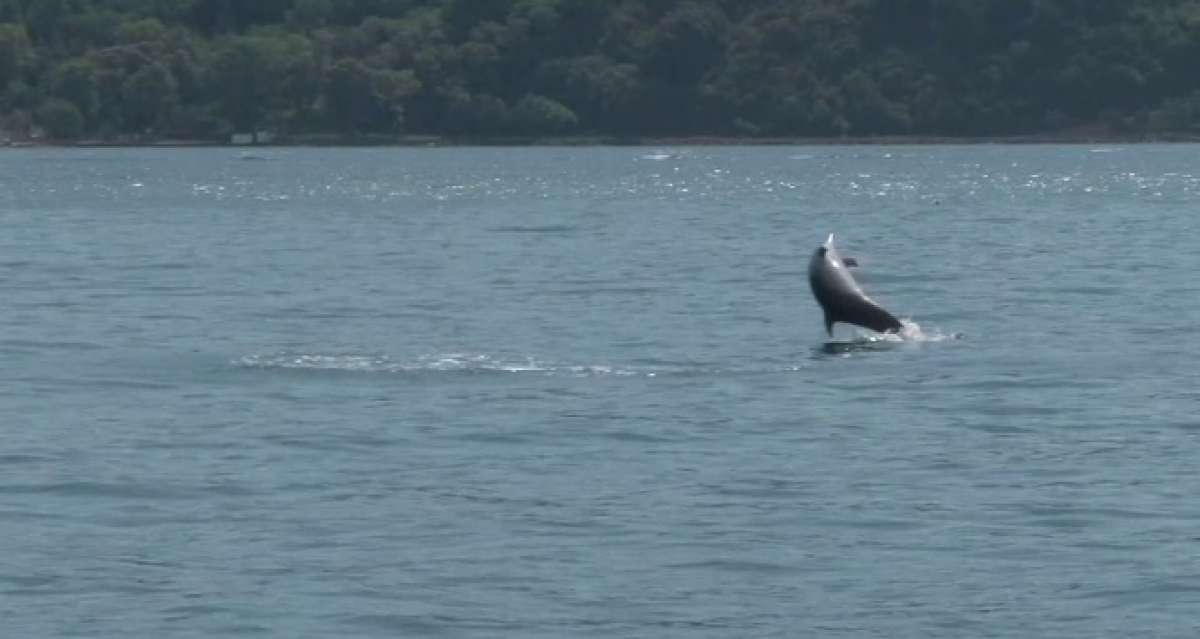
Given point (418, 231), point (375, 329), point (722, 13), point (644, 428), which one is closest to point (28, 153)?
point (722, 13)

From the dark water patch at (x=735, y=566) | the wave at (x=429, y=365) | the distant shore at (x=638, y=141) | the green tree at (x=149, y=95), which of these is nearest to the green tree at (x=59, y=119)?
the distant shore at (x=638, y=141)

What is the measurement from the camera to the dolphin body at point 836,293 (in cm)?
3081

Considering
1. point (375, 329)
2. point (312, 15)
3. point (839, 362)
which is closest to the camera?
point (839, 362)

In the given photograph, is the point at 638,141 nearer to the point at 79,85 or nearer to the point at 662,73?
the point at 662,73

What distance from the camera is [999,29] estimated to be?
487ft

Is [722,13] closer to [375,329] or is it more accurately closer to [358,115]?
[358,115]

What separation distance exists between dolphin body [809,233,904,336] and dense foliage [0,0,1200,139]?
379ft

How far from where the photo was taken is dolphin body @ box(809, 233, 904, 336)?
30812mm

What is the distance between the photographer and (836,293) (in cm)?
Result: 3095

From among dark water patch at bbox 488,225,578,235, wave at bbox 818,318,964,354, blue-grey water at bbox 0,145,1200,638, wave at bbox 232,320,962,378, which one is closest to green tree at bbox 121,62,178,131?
dark water patch at bbox 488,225,578,235

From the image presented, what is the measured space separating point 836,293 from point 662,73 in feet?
389

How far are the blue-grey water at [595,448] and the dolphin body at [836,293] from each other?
0.38 meters

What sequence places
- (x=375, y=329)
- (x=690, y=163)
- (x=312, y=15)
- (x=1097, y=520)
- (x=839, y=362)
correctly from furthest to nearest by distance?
(x=312, y=15) → (x=690, y=163) → (x=375, y=329) → (x=839, y=362) → (x=1097, y=520)

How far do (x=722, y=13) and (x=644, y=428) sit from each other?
127 metres
